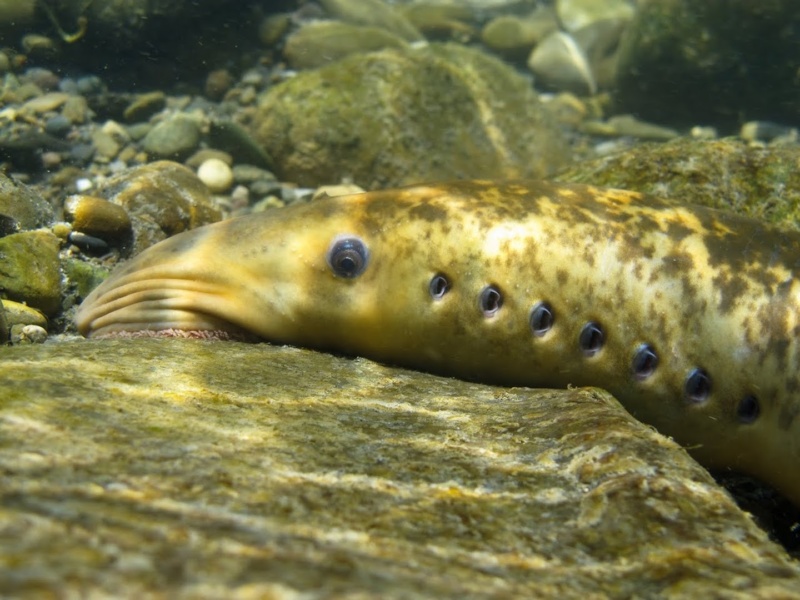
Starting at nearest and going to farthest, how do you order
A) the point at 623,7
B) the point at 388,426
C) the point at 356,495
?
1. the point at 356,495
2. the point at 388,426
3. the point at 623,7

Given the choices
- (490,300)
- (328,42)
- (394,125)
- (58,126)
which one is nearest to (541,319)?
(490,300)

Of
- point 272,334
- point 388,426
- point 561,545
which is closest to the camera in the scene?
point 561,545

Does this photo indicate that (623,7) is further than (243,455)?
Yes

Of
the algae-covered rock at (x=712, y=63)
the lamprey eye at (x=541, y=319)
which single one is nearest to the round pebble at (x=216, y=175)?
the lamprey eye at (x=541, y=319)

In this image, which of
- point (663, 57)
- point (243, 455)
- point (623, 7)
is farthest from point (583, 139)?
point (243, 455)

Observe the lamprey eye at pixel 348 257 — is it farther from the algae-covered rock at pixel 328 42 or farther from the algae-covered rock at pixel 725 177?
the algae-covered rock at pixel 328 42

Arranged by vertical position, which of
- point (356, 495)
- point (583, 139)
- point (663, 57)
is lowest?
point (356, 495)

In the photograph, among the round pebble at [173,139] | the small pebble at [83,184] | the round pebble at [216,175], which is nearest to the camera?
the small pebble at [83,184]

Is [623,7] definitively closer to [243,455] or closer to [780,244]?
[780,244]

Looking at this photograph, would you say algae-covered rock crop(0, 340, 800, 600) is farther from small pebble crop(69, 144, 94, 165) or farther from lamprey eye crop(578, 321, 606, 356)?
small pebble crop(69, 144, 94, 165)
